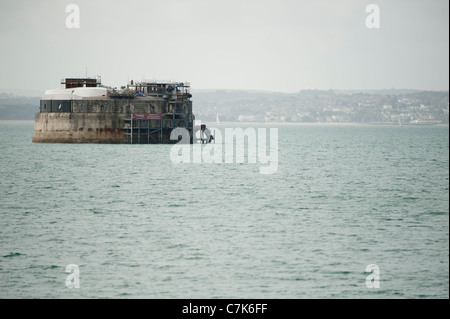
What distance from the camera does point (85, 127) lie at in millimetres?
92250

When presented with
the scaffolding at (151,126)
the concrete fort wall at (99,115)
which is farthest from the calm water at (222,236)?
the scaffolding at (151,126)

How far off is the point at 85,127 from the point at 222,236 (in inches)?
2500

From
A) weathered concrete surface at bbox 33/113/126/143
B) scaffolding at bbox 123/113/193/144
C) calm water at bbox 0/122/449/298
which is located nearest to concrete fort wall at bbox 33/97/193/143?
weathered concrete surface at bbox 33/113/126/143

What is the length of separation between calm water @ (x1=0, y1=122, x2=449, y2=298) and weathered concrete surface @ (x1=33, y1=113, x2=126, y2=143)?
3079 cm

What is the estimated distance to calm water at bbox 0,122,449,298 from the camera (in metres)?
24.1

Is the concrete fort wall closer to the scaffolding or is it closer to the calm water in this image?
the scaffolding

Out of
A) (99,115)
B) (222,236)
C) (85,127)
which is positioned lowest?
(222,236)

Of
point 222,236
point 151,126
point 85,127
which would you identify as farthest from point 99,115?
point 222,236

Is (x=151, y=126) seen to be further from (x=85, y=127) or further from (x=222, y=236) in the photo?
(x=222, y=236)

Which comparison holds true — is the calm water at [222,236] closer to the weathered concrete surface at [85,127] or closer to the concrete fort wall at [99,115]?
the concrete fort wall at [99,115]

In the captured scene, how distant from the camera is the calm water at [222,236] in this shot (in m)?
24.1

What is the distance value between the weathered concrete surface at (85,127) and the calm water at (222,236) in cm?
3079
